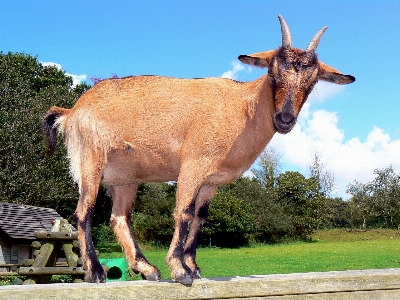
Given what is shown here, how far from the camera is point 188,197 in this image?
12.6ft

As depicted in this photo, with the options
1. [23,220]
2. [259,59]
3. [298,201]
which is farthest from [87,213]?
[298,201]

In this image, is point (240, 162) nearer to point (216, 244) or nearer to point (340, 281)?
point (340, 281)

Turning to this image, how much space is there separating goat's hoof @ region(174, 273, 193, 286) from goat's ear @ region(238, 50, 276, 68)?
1.82 m

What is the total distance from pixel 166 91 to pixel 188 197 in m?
1.06

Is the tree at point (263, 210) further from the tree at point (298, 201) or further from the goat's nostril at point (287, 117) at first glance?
the goat's nostril at point (287, 117)

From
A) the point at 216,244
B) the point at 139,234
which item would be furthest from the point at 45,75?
the point at 216,244

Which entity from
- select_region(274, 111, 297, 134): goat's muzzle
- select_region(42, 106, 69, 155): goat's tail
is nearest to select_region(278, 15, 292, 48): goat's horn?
select_region(274, 111, 297, 134): goat's muzzle

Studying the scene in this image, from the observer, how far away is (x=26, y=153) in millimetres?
22078

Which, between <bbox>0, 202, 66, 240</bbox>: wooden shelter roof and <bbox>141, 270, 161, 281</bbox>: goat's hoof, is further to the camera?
<bbox>0, 202, 66, 240</bbox>: wooden shelter roof

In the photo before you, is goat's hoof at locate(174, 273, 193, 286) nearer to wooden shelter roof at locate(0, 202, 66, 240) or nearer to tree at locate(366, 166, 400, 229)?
wooden shelter roof at locate(0, 202, 66, 240)

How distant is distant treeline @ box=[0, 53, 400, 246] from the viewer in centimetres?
2216

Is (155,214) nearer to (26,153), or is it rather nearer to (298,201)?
(26,153)

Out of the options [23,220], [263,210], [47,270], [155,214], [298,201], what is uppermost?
[298,201]

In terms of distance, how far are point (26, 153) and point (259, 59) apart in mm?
20240
